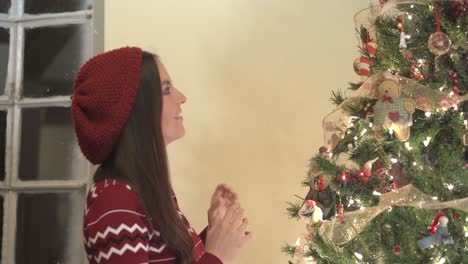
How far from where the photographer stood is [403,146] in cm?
98

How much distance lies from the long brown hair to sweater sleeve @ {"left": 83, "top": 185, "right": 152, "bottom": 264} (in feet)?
0.10

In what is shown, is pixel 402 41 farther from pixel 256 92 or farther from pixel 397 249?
pixel 256 92

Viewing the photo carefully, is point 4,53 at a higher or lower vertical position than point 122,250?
higher

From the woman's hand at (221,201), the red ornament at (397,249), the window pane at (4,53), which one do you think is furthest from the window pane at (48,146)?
the red ornament at (397,249)

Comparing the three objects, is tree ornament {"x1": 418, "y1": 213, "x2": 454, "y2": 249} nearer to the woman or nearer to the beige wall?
the woman

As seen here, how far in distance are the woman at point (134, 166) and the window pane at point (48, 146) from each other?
0.70 m

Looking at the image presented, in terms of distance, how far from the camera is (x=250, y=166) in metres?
1.57

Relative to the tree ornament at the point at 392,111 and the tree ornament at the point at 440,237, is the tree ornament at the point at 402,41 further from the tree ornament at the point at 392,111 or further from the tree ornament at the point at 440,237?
the tree ornament at the point at 440,237

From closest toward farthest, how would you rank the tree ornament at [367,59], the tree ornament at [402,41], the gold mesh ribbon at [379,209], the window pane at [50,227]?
the gold mesh ribbon at [379,209] → the tree ornament at [402,41] → the tree ornament at [367,59] → the window pane at [50,227]

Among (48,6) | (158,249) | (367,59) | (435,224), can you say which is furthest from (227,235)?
(48,6)

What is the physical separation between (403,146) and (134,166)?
55 cm

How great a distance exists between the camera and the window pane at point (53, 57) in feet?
5.19

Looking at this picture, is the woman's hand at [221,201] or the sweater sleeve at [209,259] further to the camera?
the woman's hand at [221,201]

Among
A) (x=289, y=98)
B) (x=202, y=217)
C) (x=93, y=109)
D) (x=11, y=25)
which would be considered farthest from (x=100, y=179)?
(x=11, y=25)
